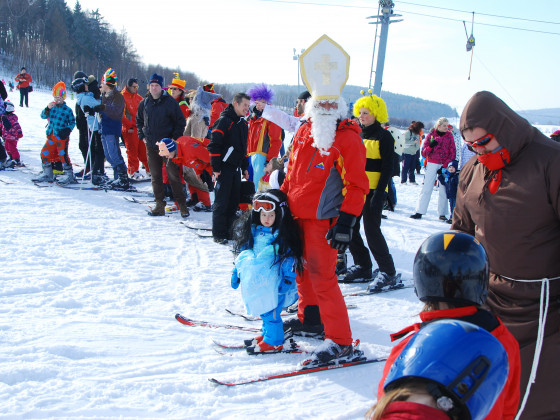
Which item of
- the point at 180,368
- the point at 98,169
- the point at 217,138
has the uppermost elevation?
the point at 217,138

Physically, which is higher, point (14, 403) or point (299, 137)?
point (299, 137)

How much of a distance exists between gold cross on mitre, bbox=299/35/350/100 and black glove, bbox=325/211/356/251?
0.94m

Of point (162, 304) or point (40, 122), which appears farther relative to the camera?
point (40, 122)

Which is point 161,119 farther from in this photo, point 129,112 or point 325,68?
point 325,68

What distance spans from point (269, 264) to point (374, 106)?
2.64 metres

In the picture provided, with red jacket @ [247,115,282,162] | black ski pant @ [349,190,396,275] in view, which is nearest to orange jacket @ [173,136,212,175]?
red jacket @ [247,115,282,162]

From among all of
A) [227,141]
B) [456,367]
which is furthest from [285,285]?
[227,141]

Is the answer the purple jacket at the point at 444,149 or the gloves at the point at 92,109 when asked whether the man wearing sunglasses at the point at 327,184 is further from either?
the gloves at the point at 92,109

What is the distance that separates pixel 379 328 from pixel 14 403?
2806 mm

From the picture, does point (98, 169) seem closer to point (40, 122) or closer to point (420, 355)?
point (420, 355)

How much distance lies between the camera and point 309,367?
9.96 ft

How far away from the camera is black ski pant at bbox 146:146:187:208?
23.5 feet

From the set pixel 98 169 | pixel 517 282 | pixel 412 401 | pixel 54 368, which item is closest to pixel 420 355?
pixel 412 401

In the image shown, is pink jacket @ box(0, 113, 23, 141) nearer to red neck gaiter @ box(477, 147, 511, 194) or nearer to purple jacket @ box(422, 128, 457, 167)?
purple jacket @ box(422, 128, 457, 167)
